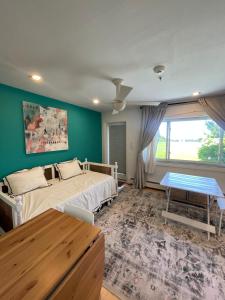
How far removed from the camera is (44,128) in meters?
2.83

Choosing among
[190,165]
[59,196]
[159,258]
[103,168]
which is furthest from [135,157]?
[159,258]

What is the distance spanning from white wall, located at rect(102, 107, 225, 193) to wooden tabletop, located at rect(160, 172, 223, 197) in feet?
2.28

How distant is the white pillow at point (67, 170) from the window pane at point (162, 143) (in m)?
2.18

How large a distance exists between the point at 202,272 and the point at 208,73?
2458mm

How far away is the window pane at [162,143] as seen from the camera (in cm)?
363

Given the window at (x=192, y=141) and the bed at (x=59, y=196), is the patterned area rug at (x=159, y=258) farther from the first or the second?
the window at (x=192, y=141)

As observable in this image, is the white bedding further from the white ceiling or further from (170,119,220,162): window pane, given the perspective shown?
(170,119,220,162): window pane

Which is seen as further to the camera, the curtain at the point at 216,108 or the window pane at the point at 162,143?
the window pane at the point at 162,143

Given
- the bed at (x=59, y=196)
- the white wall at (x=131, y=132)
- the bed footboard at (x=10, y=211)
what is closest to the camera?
the bed footboard at (x=10, y=211)

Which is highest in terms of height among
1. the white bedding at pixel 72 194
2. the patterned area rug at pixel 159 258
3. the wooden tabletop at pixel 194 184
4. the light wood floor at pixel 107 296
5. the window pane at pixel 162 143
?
the window pane at pixel 162 143

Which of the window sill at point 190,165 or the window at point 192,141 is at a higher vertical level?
the window at point 192,141

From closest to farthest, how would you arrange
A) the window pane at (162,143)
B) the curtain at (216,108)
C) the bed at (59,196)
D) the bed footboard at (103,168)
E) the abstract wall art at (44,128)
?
1. the bed at (59,196)
2. the abstract wall art at (44,128)
3. the curtain at (216,108)
4. the bed footboard at (103,168)
5. the window pane at (162,143)

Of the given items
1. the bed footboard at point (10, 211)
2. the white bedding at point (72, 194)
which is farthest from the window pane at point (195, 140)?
the bed footboard at point (10, 211)

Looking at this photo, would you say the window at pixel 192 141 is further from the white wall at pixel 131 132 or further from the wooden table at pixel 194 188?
the wooden table at pixel 194 188
